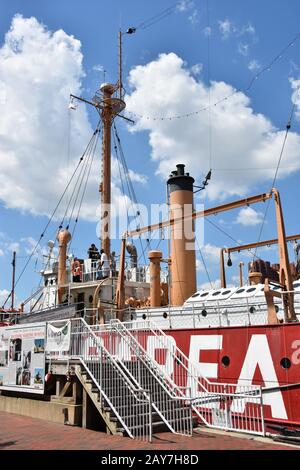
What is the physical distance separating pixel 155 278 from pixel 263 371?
26.6 feet

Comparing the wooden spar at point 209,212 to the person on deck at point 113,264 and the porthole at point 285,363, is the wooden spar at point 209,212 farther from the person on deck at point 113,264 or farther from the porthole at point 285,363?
the porthole at point 285,363

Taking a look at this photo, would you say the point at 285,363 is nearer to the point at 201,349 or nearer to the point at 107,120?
the point at 201,349

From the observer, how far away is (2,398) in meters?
16.0

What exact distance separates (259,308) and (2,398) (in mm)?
9596

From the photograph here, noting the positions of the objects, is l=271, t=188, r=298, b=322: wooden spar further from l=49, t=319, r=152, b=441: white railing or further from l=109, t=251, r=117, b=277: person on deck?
l=109, t=251, r=117, b=277: person on deck

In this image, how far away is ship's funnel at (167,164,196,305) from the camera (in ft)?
66.4

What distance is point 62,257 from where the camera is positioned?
79.7 feet

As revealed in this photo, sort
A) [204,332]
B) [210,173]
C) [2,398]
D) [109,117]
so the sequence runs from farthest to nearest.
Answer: [109,117], [210,173], [2,398], [204,332]

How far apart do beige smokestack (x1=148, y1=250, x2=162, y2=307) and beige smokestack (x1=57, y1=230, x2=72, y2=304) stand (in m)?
5.94

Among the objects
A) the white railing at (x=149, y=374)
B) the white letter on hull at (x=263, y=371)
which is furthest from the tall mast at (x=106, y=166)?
the white letter on hull at (x=263, y=371)

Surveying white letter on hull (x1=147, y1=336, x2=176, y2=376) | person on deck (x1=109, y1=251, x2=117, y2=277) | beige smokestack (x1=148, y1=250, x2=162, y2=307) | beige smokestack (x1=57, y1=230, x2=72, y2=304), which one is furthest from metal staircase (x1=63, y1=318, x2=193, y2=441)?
beige smokestack (x1=57, y1=230, x2=72, y2=304)
